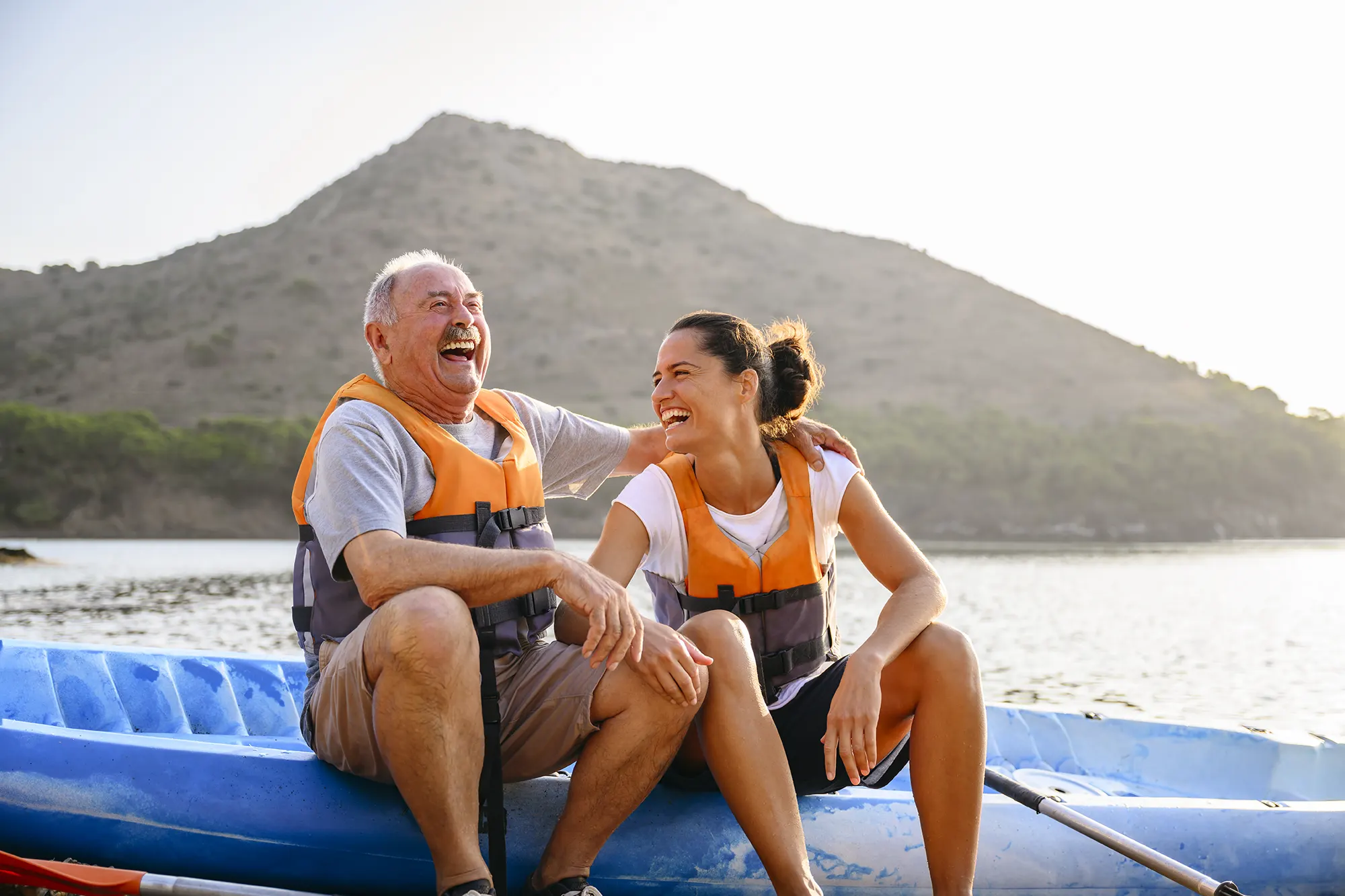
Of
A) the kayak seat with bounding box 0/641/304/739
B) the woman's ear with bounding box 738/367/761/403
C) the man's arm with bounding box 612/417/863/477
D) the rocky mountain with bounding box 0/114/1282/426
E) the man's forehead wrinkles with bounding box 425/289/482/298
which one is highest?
the rocky mountain with bounding box 0/114/1282/426

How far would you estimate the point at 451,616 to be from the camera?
2287mm

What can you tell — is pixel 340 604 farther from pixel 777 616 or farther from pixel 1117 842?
pixel 1117 842

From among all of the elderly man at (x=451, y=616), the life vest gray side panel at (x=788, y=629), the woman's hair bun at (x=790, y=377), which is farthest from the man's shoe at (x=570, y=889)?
the woman's hair bun at (x=790, y=377)

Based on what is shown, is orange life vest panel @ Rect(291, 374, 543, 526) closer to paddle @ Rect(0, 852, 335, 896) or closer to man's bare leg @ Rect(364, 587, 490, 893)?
man's bare leg @ Rect(364, 587, 490, 893)

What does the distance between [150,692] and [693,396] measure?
2.39 metres

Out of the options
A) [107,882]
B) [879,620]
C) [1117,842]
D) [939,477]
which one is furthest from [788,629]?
[939,477]

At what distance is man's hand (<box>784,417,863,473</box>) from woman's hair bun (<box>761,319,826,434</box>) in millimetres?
42

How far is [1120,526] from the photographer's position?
53.2m

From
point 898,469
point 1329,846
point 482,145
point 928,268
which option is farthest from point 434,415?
point 482,145

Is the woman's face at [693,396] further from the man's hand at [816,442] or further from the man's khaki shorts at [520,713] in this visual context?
the man's khaki shorts at [520,713]

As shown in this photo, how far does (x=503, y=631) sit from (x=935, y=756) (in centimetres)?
100

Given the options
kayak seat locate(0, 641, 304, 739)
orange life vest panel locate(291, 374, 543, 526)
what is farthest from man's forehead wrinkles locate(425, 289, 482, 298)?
kayak seat locate(0, 641, 304, 739)

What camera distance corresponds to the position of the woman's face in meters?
2.99

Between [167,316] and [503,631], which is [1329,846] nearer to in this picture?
[503,631]
